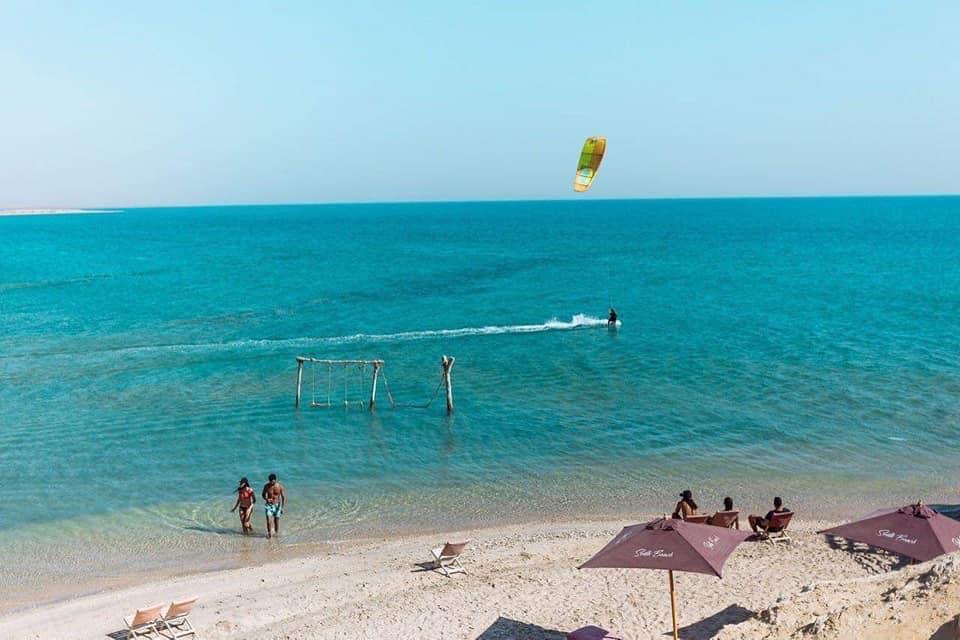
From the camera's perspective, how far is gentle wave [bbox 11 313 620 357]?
36.6 m

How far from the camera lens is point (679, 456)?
Answer: 21219 millimetres

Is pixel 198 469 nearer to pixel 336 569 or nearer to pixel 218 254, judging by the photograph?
pixel 336 569

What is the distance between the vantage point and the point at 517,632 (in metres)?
11.5

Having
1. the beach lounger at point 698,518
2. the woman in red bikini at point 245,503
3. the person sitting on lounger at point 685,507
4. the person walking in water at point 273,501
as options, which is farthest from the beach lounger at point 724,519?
the woman in red bikini at point 245,503

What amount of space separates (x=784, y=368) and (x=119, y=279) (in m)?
56.3

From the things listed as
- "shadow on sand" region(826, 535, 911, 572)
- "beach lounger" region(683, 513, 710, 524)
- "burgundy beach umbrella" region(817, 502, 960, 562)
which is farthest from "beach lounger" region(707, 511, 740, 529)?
"burgundy beach umbrella" region(817, 502, 960, 562)

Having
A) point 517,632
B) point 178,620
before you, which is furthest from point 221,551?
point 517,632

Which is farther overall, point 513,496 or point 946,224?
point 946,224

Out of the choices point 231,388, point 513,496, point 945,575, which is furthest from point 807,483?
point 231,388

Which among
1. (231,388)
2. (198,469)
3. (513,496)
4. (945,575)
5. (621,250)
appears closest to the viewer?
(945,575)

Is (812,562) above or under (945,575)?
under

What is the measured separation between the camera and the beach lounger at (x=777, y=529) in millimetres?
15047

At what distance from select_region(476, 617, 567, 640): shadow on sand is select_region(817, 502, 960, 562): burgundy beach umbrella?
4.76 metres

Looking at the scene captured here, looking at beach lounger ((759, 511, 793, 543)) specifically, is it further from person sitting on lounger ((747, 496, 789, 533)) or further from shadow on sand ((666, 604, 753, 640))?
shadow on sand ((666, 604, 753, 640))
